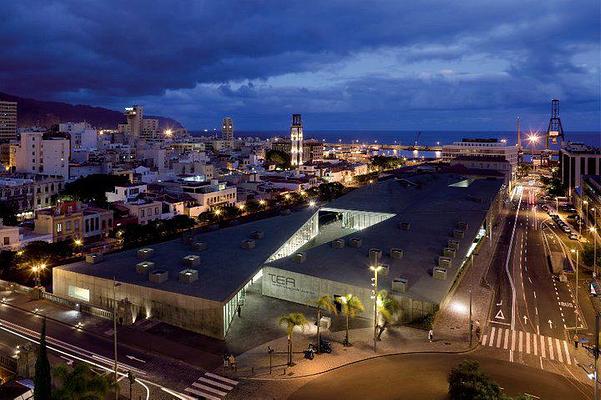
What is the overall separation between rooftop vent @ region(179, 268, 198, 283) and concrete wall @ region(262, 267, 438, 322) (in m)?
7.09

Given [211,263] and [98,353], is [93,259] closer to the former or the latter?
[211,263]

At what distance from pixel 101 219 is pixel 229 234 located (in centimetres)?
2881

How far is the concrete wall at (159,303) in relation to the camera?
37.4 m

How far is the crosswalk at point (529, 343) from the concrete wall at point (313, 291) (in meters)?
5.10

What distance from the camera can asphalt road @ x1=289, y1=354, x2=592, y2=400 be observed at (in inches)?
1135

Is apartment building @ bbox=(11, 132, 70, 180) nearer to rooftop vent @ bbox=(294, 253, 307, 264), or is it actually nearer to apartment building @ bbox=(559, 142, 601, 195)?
→ rooftop vent @ bbox=(294, 253, 307, 264)

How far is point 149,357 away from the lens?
3369cm

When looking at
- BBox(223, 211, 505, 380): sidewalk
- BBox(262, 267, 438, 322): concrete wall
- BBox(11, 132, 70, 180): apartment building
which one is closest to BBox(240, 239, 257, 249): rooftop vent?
BBox(262, 267, 438, 322): concrete wall

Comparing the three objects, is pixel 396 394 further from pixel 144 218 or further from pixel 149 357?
pixel 144 218

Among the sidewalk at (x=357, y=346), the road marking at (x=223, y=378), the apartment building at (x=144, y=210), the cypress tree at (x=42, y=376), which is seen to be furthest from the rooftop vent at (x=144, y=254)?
the apartment building at (x=144, y=210)

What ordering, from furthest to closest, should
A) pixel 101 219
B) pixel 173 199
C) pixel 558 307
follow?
1. pixel 173 199
2. pixel 101 219
3. pixel 558 307

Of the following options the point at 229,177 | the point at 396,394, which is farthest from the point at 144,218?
the point at 396,394

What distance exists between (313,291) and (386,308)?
800cm

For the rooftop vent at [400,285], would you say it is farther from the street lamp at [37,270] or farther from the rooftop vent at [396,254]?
the street lamp at [37,270]
